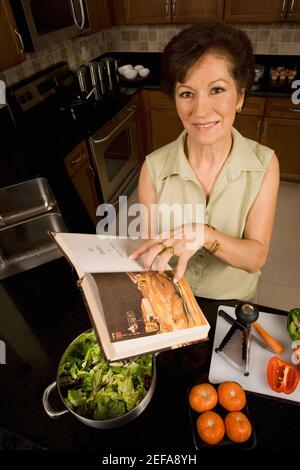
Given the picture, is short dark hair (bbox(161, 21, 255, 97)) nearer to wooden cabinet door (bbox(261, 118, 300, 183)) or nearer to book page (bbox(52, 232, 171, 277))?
book page (bbox(52, 232, 171, 277))

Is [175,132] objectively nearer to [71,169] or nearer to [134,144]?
[134,144]

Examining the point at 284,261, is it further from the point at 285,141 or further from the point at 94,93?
the point at 94,93

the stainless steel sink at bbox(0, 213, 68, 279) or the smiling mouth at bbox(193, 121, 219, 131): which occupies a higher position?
the smiling mouth at bbox(193, 121, 219, 131)

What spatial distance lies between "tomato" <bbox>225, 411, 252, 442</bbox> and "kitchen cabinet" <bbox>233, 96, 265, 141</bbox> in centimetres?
253

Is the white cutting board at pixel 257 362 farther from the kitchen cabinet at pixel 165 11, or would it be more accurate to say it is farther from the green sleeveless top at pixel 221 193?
the kitchen cabinet at pixel 165 11

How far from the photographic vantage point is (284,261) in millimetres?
2314

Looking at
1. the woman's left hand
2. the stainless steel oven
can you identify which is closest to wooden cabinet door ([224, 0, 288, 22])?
the stainless steel oven

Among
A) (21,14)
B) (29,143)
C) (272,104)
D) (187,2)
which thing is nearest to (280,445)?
(29,143)

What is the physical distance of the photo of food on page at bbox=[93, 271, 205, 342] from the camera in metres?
0.58

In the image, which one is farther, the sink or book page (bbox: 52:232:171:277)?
the sink

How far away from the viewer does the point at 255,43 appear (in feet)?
9.54

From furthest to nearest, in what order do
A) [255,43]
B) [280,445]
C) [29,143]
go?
[255,43] < [29,143] < [280,445]

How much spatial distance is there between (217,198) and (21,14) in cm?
173

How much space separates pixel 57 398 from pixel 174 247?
48 centimetres
